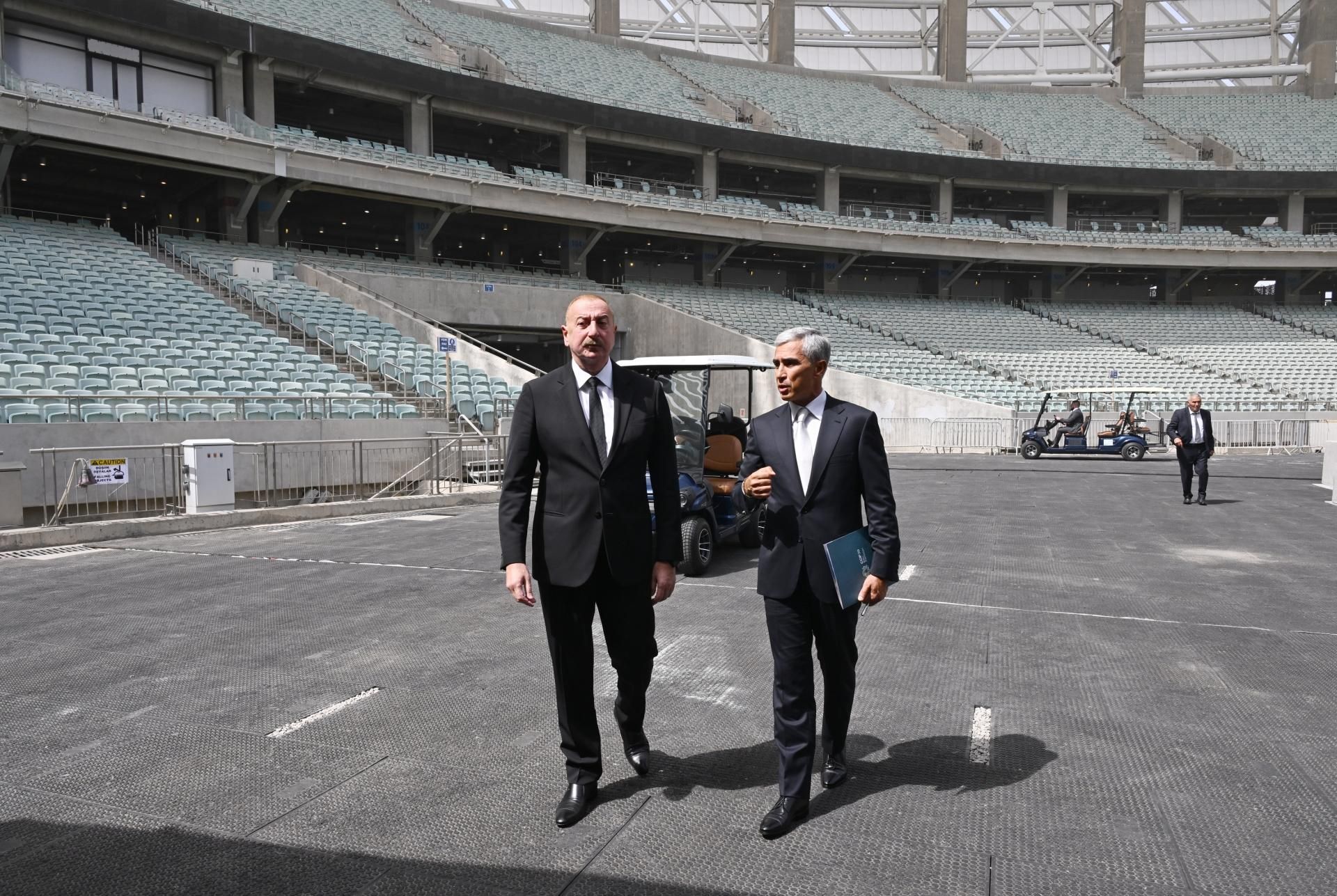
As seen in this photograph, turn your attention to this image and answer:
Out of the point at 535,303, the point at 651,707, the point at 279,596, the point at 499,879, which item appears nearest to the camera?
the point at 499,879

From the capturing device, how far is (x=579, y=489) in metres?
3.45

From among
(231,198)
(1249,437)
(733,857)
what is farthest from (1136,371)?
(733,857)

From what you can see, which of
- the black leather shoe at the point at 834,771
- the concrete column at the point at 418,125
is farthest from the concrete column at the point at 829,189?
the black leather shoe at the point at 834,771

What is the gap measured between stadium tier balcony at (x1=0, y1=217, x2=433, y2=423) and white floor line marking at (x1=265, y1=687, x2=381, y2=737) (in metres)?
10.8

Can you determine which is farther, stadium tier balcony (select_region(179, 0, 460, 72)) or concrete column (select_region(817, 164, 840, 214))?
concrete column (select_region(817, 164, 840, 214))

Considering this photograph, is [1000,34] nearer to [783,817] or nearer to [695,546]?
[695,546]

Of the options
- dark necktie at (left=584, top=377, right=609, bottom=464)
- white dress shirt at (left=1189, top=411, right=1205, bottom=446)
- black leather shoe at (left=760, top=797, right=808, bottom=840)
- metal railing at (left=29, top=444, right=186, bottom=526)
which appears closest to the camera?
black leather shoe at (left=760, top=797, right=808, bottom=840)

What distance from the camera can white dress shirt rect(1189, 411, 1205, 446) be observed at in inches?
516

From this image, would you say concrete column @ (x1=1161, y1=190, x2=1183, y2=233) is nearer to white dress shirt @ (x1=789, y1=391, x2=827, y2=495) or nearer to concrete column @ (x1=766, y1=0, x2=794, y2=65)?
concrete column @ (x1=766, y1=0, x2=794, y2=65)

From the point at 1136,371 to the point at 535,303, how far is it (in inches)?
926

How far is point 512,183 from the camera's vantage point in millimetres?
31922

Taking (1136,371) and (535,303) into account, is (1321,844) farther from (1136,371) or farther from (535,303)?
(1136,371)

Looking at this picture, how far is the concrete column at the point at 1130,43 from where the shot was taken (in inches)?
1914

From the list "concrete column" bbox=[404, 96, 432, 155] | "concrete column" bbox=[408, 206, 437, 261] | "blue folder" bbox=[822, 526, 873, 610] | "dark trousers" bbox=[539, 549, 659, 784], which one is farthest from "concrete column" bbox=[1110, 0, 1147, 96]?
"dark trousers" bbox=[539, 549, 659, 784]
